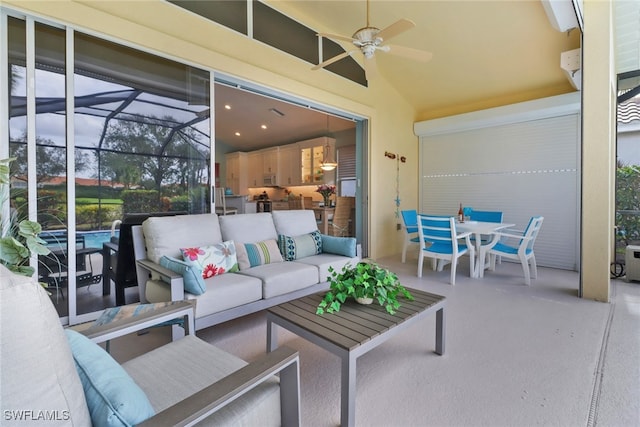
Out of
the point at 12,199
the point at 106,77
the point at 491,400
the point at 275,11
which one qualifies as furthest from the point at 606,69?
the point at 12,199

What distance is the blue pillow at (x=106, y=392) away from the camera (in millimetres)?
731

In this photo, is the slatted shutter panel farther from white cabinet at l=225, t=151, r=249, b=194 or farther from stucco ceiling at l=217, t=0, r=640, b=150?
white cabinet at l=225, t=151, r=249, b=194

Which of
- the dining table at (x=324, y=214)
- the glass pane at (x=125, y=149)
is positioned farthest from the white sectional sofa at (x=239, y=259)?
the dining table at (x=324, y=214)

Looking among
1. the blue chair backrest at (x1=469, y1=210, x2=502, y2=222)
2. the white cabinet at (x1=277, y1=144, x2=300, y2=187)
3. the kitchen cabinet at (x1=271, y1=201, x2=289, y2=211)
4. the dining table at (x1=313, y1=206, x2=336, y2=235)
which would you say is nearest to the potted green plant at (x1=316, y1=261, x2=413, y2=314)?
the blue chair backrest at (x1=469, y1=210, x2=502, y2=222)

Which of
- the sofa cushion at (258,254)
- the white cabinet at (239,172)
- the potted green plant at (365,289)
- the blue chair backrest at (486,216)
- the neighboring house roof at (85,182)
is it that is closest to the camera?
the potted green plant at (365,289)

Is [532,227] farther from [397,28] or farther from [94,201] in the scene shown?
[94,201]

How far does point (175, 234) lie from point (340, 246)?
169 cm

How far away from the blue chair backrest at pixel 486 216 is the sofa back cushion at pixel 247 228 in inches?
140

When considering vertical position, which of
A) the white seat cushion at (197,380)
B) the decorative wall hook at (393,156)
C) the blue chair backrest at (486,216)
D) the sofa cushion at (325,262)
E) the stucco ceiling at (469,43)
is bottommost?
the white seat cushion at (197,380)

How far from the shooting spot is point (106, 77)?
2768 millimetres

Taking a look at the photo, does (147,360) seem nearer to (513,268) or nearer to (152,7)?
(152,7)

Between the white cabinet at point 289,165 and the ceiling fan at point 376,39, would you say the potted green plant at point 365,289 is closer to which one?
the ceiling fan at point 376,39

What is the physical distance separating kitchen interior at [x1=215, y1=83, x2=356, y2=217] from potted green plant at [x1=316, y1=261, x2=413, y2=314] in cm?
467

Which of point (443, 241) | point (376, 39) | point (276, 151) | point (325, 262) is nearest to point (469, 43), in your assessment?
point (376, 39)
